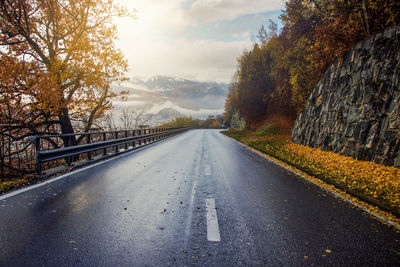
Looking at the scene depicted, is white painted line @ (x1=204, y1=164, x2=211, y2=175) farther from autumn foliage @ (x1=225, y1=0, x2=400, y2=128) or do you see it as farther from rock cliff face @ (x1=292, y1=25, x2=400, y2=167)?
autumn foliage @ (x1=225, y1=0, x2=400, y2=128)

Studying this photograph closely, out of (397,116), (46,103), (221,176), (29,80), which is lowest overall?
(221,176)

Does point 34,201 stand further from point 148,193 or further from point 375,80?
point 375,80

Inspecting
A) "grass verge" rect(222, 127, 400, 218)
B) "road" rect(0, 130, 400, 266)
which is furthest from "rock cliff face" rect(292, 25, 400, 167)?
"road" rect(0, 130, 400, 266)

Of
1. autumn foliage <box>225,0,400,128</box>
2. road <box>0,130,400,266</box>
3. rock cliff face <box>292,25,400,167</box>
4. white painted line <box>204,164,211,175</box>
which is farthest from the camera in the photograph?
autumn foliage <box>225,0,400,128</box>

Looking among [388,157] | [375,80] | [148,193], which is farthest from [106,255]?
[375,80]

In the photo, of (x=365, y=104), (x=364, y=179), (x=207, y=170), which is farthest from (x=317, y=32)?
(x=207, y=170)

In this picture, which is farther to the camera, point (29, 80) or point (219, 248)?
point (29, 80)

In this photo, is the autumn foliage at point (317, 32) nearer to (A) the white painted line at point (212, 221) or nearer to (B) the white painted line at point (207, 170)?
(B) the white painted line at point (207, 170)

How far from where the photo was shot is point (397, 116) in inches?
352

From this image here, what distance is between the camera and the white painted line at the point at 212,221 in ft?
11.3

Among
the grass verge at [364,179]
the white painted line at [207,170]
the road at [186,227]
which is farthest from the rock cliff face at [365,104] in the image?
the white painted line at [207,170]

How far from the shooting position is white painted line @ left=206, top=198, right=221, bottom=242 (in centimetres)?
346

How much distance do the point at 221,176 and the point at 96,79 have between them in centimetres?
1139

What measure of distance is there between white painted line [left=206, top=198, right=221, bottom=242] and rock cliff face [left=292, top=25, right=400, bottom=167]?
7.26 m
